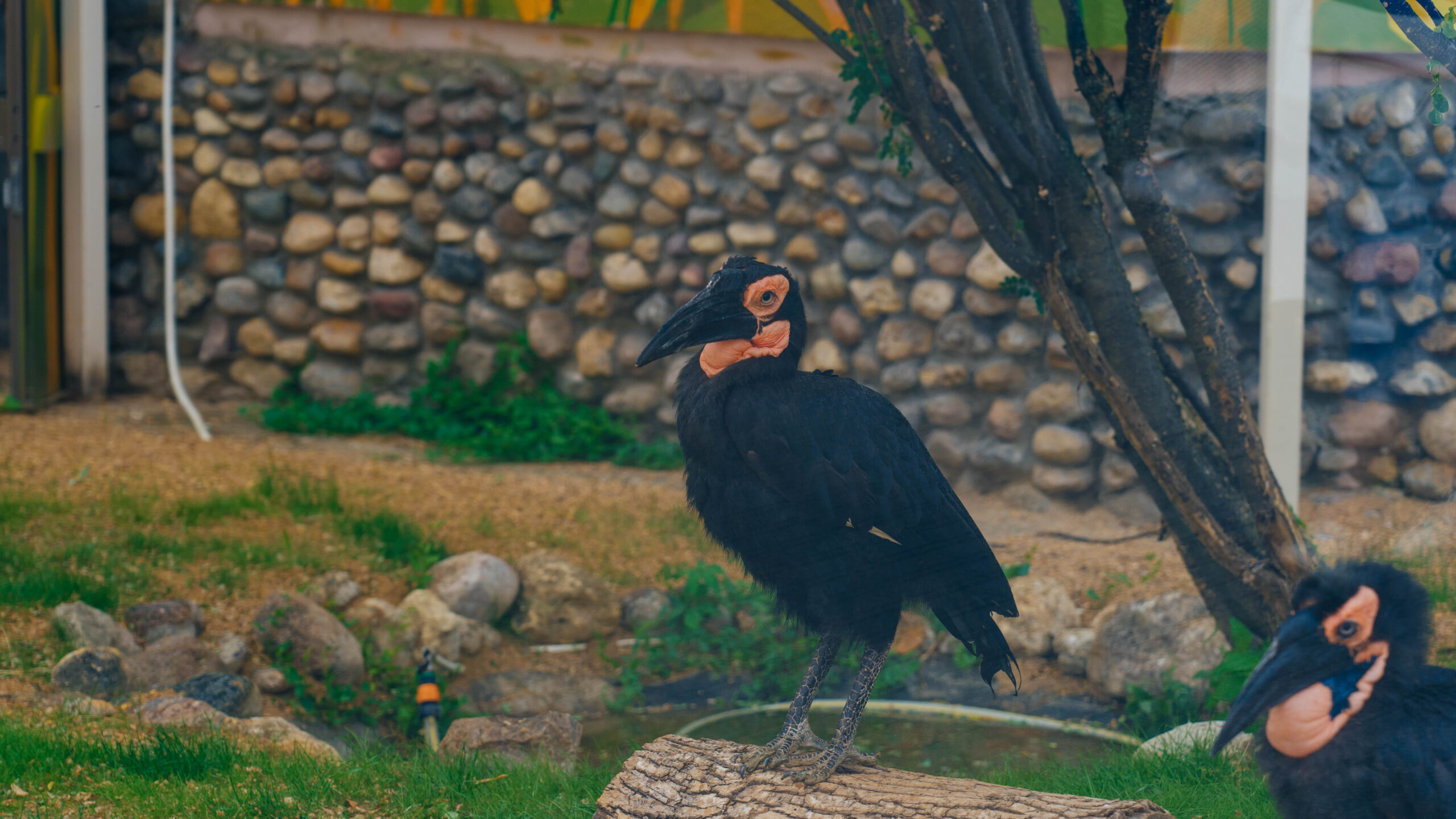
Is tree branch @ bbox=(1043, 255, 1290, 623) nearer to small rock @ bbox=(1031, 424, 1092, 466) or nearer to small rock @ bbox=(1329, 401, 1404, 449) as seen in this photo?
small rock @ bbox=(1329, 401, 1404, 449)

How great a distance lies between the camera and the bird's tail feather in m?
2.21

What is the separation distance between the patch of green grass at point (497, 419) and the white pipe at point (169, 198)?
425mm

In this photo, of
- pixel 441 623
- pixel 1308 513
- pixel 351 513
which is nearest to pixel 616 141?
pixel 351 513

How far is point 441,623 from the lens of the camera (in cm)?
387

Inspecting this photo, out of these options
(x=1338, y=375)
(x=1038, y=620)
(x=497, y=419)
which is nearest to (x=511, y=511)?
(x=497, y=419)

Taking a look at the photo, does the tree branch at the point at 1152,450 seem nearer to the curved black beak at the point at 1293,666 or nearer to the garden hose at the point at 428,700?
the curved black beak at the point at 1293,666

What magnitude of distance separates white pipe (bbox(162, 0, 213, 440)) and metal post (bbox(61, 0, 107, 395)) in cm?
29

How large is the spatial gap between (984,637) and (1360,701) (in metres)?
0.68

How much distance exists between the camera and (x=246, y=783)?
2590mm

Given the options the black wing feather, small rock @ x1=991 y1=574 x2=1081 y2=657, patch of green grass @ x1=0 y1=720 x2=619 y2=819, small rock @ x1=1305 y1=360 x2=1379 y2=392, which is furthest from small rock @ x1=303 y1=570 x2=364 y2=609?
small rock @ x1=1305 y1=360 x2=1379 y2=392

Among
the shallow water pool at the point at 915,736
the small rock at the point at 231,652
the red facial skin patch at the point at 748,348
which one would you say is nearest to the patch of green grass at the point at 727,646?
the shallow water pool at the point at 915,736

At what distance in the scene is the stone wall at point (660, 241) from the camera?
409 centimetres

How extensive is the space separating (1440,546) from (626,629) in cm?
263

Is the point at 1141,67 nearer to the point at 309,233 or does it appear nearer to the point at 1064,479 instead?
the point at 1064,479
